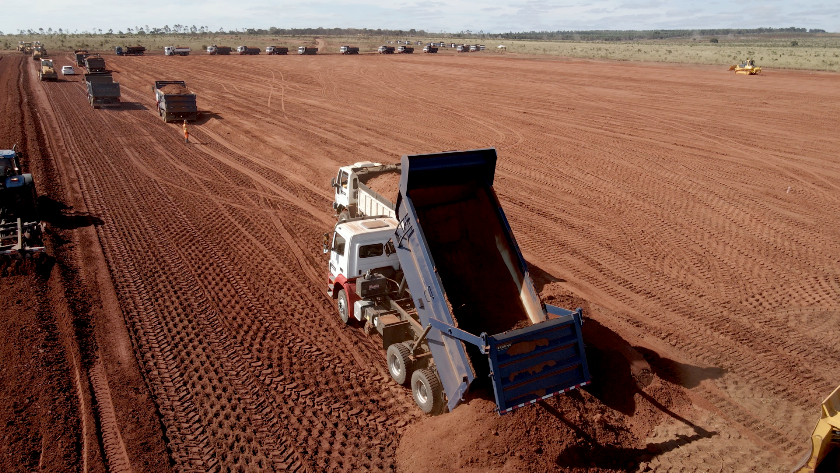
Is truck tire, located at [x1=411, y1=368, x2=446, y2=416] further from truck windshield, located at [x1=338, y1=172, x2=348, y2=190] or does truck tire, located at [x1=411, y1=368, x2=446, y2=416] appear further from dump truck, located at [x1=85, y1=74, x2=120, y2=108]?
dump truck, located at [x1=85, y1=74, x2=120, y2=108]

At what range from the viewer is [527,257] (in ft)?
47.2

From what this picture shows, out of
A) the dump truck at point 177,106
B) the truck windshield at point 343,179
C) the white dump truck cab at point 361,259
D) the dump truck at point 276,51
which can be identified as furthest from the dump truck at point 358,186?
the dump truck at point 276,51

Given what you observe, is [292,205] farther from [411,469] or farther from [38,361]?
[411,469]

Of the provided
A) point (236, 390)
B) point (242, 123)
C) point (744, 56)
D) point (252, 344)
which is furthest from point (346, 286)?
point (744, 56)

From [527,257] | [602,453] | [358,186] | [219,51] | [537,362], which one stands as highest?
[219,51]

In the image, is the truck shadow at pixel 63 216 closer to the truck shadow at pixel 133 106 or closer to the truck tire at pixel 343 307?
the truck tire at pixel 343 307

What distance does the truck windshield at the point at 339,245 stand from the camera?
417 inches

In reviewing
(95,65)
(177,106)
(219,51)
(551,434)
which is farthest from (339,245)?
(219,51)

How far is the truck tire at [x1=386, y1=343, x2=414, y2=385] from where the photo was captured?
349 inches

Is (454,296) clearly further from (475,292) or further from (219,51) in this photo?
(219,51)

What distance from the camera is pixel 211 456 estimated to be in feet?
24.7

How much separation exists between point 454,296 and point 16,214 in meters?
13.2

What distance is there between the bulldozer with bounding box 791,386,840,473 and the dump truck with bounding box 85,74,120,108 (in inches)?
1560

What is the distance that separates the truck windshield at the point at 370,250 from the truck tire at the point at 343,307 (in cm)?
99
